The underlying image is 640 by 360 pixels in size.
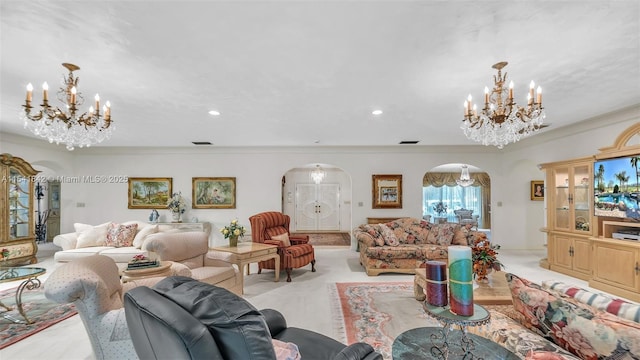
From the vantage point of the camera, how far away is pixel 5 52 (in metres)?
2.30

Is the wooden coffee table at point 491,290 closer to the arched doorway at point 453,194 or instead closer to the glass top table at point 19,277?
the glass top table at point 19,277

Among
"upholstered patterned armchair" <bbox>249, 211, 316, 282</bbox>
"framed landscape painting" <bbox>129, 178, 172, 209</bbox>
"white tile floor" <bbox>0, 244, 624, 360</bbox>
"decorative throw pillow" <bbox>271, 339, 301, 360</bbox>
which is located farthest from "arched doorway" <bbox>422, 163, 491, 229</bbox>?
"decorative throw pillow" <bbox>271, 339, 301, 360</bbox>

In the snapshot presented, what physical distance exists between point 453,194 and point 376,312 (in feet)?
31.6

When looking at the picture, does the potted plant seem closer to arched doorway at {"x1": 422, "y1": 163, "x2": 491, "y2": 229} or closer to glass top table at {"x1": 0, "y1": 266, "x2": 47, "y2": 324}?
glass top table at {"x1": 0, "y1": 266, "x2": 47, "y2": 324}

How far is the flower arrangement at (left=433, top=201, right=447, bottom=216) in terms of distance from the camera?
11.3m

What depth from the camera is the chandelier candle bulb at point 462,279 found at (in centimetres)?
145

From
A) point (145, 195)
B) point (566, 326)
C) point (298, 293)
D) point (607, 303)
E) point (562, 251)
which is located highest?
point (145, 195)

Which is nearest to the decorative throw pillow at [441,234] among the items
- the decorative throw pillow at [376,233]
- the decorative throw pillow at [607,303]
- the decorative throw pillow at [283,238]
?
the decorative throw pillow at [376,233]

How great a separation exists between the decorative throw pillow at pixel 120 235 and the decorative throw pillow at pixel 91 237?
11 centimetres

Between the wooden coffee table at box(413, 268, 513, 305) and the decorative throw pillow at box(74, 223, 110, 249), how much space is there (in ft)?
18.8

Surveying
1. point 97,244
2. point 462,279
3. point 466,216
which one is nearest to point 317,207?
point 466,216

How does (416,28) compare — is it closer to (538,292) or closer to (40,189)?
(538,292)

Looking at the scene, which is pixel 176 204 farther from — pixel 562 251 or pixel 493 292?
pixel 562 251

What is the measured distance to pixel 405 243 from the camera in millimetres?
5406
